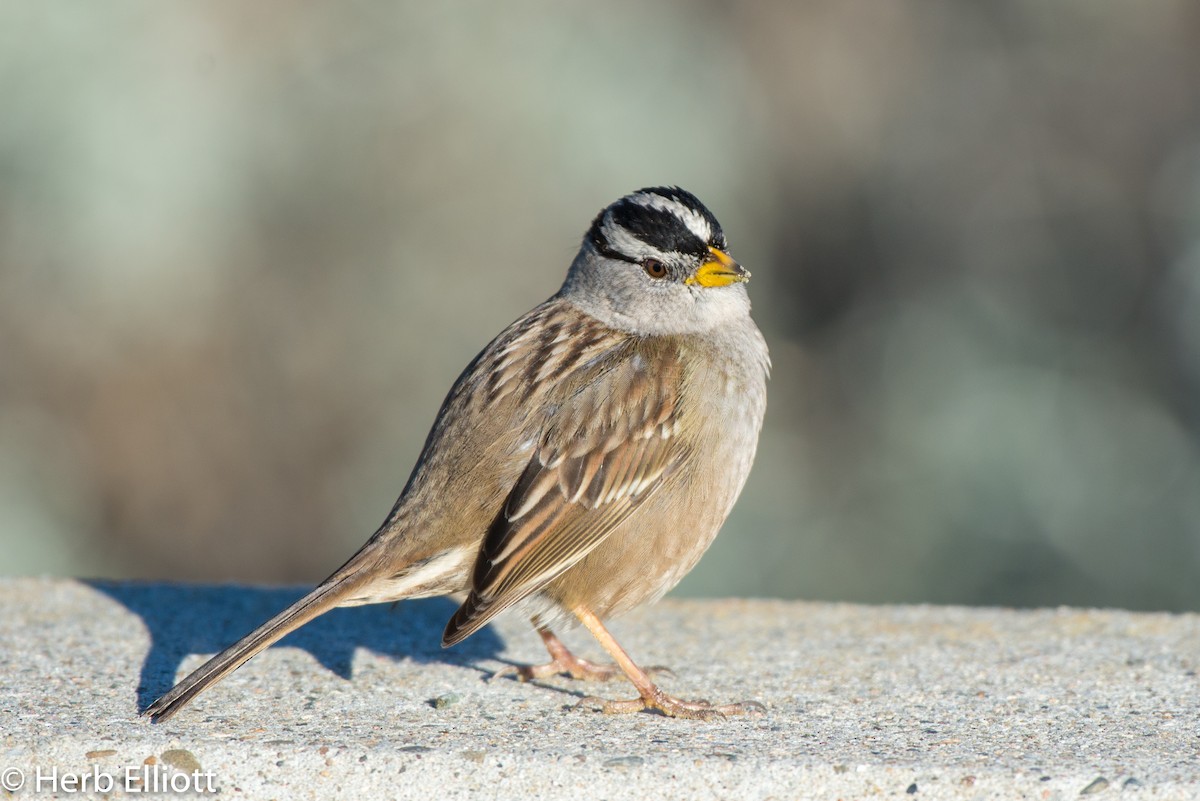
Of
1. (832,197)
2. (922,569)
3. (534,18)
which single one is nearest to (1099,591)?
(922,569)

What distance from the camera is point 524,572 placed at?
4.36 m

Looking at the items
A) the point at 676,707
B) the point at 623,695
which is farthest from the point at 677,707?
the point at 623,695

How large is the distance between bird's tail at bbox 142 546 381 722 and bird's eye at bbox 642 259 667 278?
143cm

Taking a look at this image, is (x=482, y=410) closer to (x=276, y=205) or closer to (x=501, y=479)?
(x=501, y=479)

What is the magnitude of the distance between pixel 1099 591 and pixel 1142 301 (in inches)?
68.6

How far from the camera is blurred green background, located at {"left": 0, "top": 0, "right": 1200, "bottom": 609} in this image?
28.3ft

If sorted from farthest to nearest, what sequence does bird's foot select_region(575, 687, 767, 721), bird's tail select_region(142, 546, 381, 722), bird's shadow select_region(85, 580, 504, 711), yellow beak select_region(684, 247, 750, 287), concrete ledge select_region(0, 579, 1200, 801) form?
yellow beak select_region(684, 247, 750, 287), bird's shadow select_region(85, 580, 504, 711), bird's foot select_region(575, 687, 767, 721), bird's tail select_region(142, 546, 381, 722), concrete ledge select_region(0, 579, 1200, 801)

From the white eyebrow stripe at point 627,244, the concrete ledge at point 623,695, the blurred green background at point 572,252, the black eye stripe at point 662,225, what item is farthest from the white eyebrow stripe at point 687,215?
the blurred green background at point 572,252

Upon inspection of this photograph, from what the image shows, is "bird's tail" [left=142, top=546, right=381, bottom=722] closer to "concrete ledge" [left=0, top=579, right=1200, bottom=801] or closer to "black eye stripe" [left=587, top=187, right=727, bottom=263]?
"concrete ledge" [left=0, top=579, right=1200, bottom=801]

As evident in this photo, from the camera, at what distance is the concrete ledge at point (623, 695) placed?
148 inches

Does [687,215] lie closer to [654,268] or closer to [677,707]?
[654,268]

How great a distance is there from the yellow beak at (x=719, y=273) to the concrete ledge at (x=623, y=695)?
1232mm

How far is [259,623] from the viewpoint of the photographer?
17.7ft

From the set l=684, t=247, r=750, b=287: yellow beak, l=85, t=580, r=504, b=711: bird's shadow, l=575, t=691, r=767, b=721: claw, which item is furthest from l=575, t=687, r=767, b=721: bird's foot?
l=684, t=247, r=750, b=287: yellow beak
